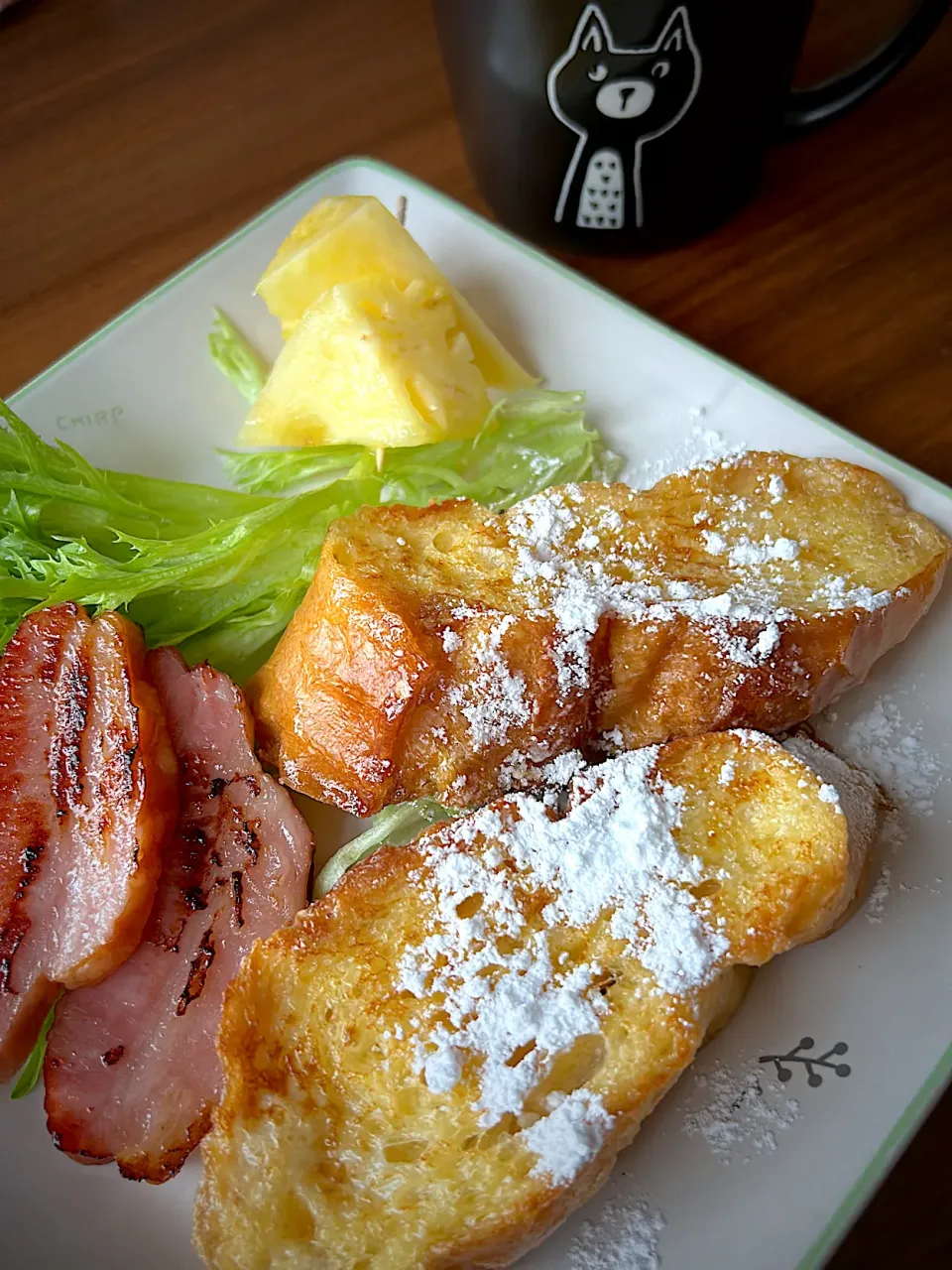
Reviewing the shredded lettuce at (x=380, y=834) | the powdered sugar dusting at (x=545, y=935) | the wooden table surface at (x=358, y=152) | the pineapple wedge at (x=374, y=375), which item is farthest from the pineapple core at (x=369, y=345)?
the powdered sugar dusting at (x=545, y=935)

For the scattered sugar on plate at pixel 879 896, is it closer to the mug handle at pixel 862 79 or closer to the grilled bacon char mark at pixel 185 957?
the grilled bacon char mark at pixel 185 957

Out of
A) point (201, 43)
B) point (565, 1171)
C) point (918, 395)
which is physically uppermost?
point (201, 43)

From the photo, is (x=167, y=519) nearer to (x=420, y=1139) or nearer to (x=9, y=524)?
(x=9, y=524)

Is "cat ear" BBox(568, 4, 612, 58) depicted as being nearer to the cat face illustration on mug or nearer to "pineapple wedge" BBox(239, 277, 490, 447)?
the cat face illustration on mug

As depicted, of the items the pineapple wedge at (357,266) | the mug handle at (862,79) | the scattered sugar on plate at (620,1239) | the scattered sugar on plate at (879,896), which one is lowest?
the scattered sugar on plate at (620,1239)

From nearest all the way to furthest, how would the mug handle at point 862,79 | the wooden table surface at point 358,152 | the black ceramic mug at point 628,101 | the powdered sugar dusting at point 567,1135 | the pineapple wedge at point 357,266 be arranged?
the powdered sugar dusting at point 567,1135 < the black ceramic mug at point 628,101 < the mug handle at point 862,79 < the pineapple wedge at point 357,266 < the wooden table surface at point 358,152

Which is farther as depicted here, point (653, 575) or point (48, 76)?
point (48, 76)

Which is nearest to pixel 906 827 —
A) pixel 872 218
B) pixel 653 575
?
pixel 653 575

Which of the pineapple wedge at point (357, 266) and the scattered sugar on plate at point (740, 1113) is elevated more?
the pineapple wedge at point (357, 266)
